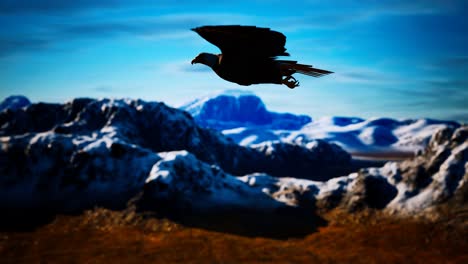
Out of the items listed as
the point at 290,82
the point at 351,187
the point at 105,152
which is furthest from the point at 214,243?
the point at 290,82

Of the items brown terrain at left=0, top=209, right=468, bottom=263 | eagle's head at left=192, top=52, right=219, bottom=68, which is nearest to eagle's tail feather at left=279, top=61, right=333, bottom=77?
eagle's head at left=192, top=52, right=219, bottom=68

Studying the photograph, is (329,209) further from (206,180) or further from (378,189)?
(206,180)

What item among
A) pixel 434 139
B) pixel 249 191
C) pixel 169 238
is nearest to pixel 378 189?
pixel 434 139

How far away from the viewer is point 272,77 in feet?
23.7

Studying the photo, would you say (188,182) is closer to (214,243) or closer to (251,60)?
(214,243)

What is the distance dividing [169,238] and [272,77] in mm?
30866

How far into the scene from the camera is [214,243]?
33406 millimetres

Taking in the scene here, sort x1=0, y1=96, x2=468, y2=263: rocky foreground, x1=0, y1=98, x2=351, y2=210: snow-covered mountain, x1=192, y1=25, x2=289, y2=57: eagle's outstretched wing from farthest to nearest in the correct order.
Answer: x1=0, y1=98, x2=351, y2=210: snow-covered mountain, x1=0, y1=96, x2=468, y2=263: rocky foreground, x1=192, y1=25, x2=289, y2=57: eagle's outstretched wing

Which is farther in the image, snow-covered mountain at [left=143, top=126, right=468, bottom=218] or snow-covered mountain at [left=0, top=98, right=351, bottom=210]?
snow-covered mountain at [left=0, top=98, right=351, bottom=210]

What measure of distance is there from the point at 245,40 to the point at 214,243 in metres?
29.6

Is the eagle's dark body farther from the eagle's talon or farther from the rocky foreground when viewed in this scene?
the rocky foreground

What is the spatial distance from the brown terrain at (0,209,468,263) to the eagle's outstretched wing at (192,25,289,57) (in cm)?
2509

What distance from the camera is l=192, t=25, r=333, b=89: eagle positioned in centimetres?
639

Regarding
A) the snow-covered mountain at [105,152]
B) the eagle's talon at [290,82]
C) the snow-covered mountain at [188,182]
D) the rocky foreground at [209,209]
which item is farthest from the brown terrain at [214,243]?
the eagle's talon at [290,82]
